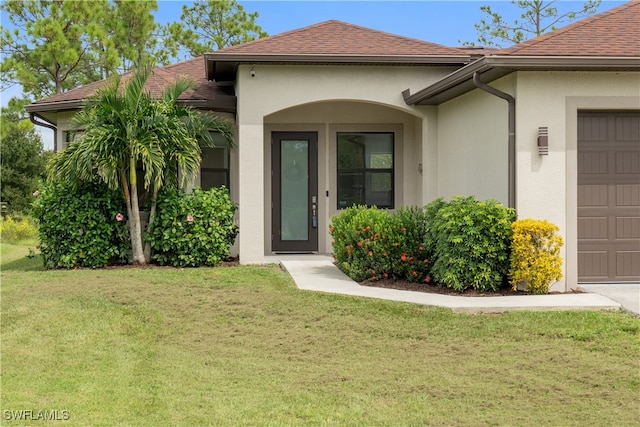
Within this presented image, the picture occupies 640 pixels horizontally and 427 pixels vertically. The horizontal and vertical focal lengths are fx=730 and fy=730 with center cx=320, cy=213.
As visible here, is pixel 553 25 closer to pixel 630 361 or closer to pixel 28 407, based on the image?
pixel 630 361

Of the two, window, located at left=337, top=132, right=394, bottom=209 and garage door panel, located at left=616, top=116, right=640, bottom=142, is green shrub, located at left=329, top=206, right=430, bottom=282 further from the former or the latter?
window, located at left=337, top=132, right=394, bottom=209

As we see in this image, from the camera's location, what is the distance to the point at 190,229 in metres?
12.1

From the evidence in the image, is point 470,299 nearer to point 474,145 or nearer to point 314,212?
point 474,145

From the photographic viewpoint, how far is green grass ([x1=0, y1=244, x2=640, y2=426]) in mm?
5449

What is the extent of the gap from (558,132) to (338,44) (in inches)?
191

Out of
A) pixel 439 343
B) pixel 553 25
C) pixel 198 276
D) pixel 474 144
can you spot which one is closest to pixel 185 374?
pixel 439 343

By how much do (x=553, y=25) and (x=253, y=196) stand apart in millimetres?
22468

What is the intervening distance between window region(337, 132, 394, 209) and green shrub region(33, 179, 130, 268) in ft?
14.7

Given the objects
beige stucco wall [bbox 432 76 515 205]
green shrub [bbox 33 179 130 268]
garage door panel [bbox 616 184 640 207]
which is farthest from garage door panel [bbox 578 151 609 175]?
green shrub [bbox 33 179 130 268]

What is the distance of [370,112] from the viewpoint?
14391mm

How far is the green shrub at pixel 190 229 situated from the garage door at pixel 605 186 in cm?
573

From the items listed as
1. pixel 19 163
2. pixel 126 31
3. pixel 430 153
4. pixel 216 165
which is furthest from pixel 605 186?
pixel 126 31

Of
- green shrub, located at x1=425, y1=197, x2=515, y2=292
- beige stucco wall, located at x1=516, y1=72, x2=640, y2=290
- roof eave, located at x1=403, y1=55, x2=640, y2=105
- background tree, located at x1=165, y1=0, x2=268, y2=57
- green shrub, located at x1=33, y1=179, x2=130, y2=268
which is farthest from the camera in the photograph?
background tree, located at x1=165, y1=0, x2=268, y2=57

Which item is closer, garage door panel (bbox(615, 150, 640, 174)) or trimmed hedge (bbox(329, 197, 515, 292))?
trimmed hedge (bbox(329, 197, 515, 292))
